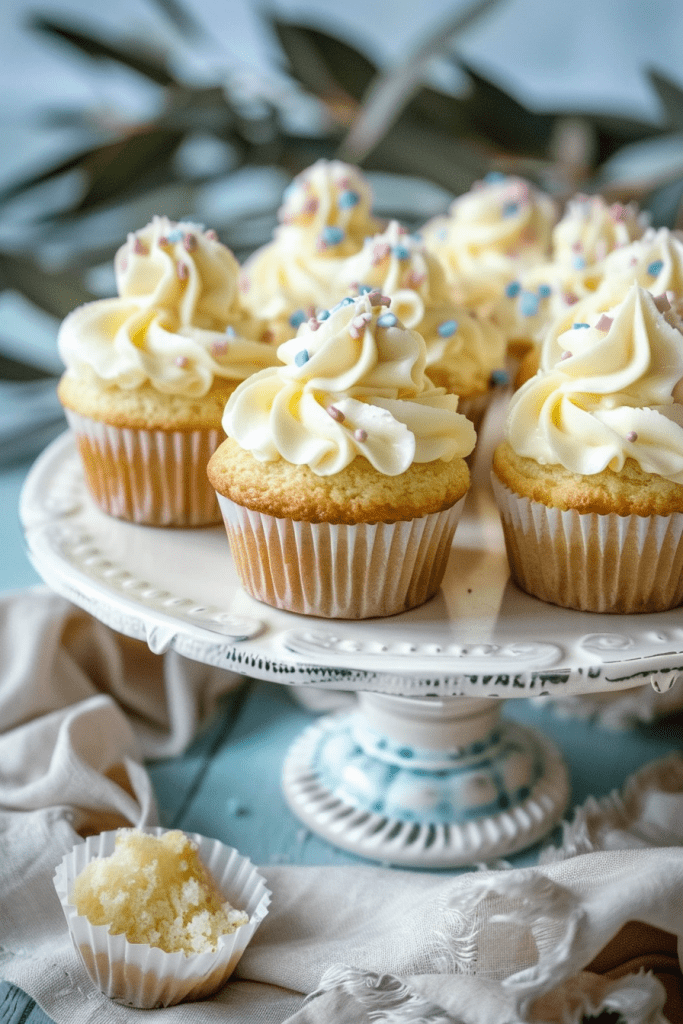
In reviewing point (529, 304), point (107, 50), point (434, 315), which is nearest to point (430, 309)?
point (434, 315)

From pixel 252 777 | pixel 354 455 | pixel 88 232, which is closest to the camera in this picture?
pixel 354 455

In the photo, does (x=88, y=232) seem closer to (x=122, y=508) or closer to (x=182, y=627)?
(x=122, y=508)

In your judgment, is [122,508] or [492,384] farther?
[492,384]

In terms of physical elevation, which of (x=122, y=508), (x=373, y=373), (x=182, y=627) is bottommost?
(x=122, y=508)

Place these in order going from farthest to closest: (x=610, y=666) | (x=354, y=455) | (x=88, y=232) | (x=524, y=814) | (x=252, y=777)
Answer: (x=88, y=232), (x=252, y=777), (x=524, y=814), (x=354, y=455), (x=610, y=666)

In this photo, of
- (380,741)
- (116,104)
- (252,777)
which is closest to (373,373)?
(380,741)

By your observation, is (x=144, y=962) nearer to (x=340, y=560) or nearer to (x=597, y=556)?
(x=340, y=560)

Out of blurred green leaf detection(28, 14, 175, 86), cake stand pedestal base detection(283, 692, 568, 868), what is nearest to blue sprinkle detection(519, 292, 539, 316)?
cake stand pedestal base detection(283, 692, 568, 868)
